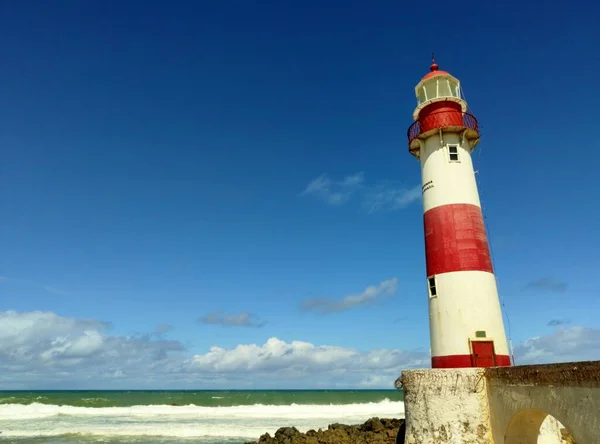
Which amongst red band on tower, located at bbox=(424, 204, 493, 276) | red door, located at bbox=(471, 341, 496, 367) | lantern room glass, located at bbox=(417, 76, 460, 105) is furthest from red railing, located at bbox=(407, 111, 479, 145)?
red door, located at bbox=(471, 341, 496, 367)

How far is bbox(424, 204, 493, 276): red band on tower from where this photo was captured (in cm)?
980

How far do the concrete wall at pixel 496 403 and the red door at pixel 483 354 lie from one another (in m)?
0.82

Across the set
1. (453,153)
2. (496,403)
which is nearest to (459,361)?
(496,403)

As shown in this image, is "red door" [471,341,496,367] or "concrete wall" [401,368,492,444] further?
"red door" [471,341,496,367]

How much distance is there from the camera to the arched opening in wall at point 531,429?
7.83 meters

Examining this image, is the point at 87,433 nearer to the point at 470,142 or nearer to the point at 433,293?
the point at 433,293

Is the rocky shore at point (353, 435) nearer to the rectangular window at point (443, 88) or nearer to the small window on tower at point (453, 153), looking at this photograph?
the small window on tower at point (453, 153)

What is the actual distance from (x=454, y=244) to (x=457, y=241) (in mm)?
95

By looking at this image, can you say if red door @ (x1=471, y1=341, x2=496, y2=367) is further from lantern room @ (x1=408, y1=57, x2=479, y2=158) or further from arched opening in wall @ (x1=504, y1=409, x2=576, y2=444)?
lantern room @ (x1=408, y1=57, x2=479, y2=158)

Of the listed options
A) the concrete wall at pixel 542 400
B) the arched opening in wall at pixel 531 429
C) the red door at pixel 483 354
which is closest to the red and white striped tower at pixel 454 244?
the red door at pixel 483 354

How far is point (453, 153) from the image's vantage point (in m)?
10.7

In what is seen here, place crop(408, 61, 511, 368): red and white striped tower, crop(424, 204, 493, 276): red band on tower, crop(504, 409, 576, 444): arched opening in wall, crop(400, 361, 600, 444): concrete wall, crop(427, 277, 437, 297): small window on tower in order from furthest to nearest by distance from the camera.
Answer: crop(427, 277, 437, 297): small window on tower
crop(424, 204, 493, 276): red band on tower
crop(408, 61, 511, 368): red and white striped tower
crop(504, 409, 576, 444): arched opening in wall
crop(400, 361, 600, 444): concrete wall

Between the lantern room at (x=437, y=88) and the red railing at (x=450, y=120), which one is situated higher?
the lantern room at (x=437, y=88)

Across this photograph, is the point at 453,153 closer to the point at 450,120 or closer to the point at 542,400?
the point at 450,120
